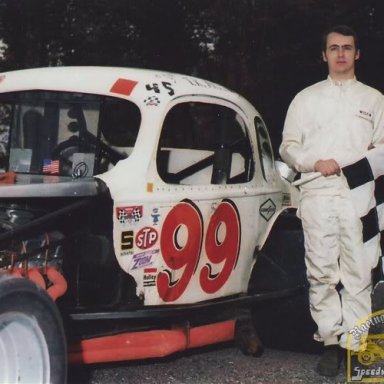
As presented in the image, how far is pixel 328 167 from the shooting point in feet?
14.4

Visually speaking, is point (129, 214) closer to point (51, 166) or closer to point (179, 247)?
point (179, 247)

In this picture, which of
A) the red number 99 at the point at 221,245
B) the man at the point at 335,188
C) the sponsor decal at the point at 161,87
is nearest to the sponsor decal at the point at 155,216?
the red number 99 at the point at 221,245

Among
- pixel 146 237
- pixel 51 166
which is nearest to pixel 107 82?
pixel 51 166

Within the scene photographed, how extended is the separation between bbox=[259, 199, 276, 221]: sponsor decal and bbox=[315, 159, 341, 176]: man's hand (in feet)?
2.44

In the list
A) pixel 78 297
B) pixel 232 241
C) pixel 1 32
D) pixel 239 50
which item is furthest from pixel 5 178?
pixel 239 50

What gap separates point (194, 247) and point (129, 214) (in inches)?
22.0

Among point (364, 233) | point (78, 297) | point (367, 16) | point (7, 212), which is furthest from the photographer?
point (367, 16)

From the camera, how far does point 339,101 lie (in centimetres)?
457

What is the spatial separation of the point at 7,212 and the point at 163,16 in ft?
46.4

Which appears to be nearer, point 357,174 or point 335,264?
point 357,174

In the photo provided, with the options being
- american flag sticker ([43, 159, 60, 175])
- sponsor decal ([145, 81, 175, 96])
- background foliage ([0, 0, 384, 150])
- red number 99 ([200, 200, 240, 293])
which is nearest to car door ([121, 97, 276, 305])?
red number 99 ([200, 200, 240, 293])

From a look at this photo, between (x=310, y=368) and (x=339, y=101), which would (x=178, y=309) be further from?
(x=339, y=101)

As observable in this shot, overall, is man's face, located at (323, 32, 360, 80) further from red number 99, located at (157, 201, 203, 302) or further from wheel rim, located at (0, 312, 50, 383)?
wheel rim, located at (0, 312, 50, 383)

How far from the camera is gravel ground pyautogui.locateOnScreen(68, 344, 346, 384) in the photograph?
460 centimetres
